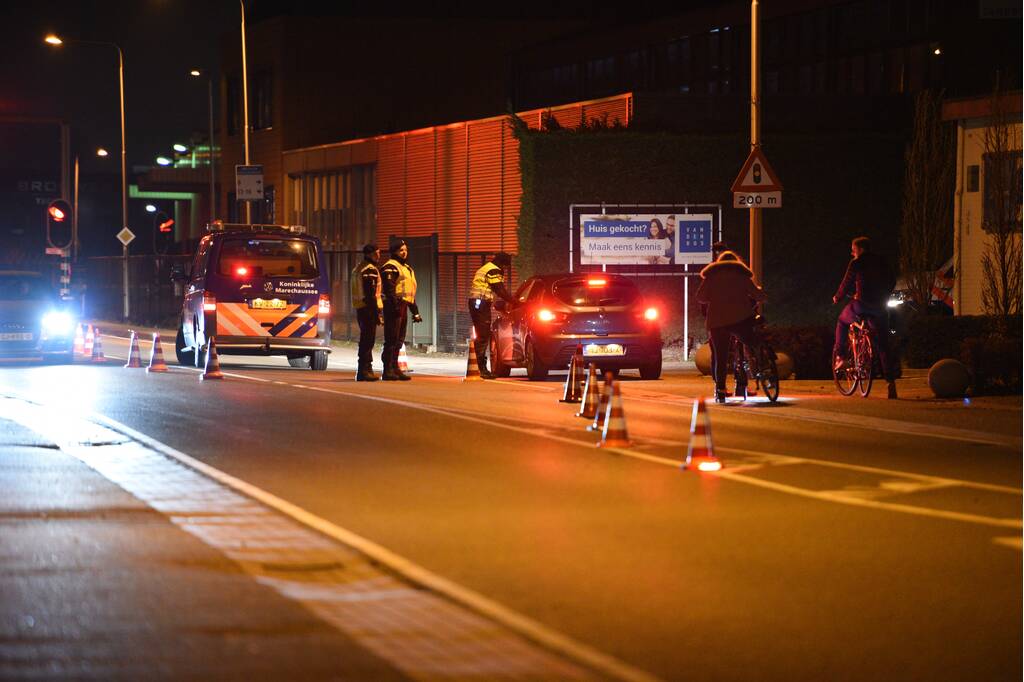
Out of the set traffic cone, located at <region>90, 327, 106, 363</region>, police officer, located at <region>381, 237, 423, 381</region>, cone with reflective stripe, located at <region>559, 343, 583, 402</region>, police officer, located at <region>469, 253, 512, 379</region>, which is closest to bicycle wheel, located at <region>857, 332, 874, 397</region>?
cone with reflective stripe, located at <region>559, 343, 583, 402</region>

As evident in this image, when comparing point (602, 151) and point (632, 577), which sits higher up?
point (602, 151)

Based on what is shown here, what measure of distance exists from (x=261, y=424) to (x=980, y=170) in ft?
57.1

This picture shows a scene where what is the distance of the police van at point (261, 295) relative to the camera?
86.8 ft

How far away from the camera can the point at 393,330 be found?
77.9 feet

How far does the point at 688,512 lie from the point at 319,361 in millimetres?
17344

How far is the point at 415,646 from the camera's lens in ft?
22.7

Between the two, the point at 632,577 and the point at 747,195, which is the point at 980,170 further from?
the point at 632,577

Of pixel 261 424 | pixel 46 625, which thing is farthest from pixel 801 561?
pixel 261 424

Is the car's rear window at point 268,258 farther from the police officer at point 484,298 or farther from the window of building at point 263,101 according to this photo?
the window of building at point 263,101

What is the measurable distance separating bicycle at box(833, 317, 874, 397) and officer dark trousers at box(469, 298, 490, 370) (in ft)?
20.6

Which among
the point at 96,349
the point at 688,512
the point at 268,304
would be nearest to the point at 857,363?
the point at 688,512

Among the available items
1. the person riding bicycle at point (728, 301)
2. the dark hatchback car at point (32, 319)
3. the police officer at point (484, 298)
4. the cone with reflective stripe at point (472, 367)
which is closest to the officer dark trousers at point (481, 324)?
the police officer at point (484, 298)

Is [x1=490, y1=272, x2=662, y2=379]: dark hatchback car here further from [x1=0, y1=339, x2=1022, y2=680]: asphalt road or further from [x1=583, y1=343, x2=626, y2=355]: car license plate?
[x1=0, y1=339, x2=1022, y2=680]: asphalt road

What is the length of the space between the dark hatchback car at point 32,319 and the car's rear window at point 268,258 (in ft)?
12.3
